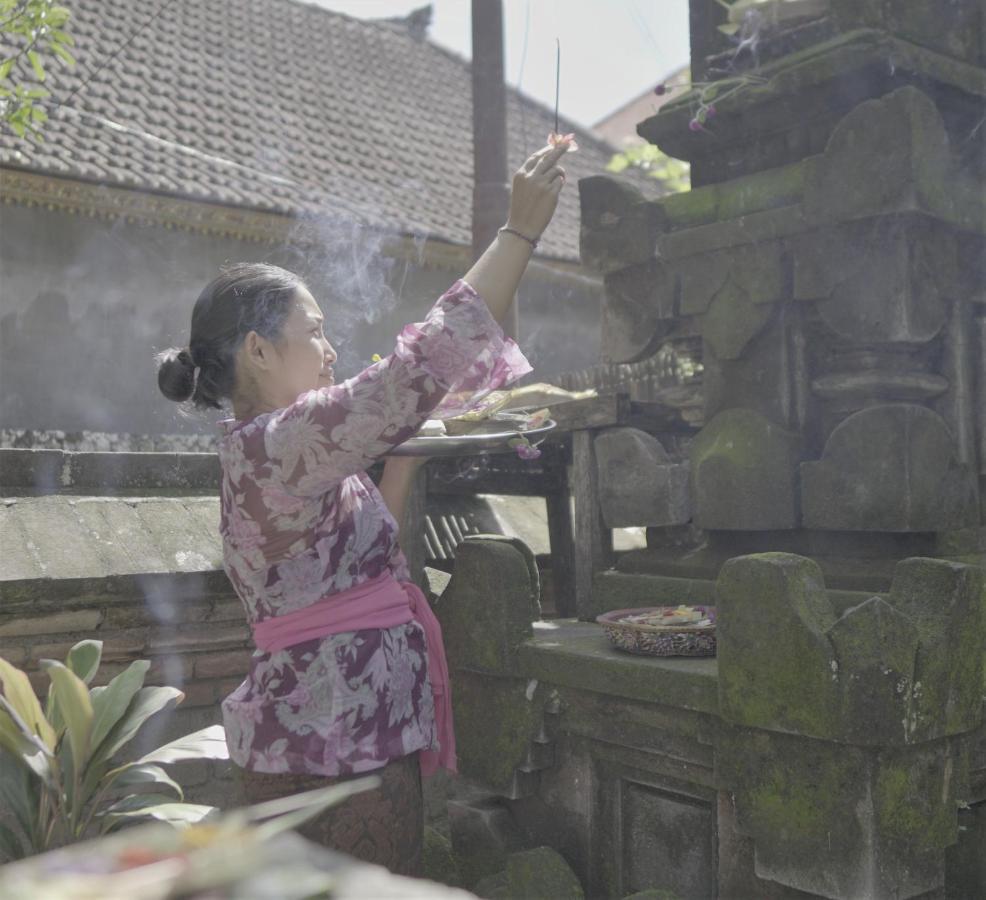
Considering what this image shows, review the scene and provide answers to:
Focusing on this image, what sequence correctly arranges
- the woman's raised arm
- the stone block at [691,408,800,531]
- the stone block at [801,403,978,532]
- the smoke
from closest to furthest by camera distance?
the woman's raised arm, the stone block at [801,403,978,532], the stone block at [691,408,800,531], the smoke

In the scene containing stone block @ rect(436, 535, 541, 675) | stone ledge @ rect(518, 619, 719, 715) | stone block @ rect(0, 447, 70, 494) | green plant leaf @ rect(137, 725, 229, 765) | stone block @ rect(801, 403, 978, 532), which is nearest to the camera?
green plant leaf @ rect(137, 725, 229, 765)

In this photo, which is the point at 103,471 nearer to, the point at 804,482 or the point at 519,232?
the point at 519,232

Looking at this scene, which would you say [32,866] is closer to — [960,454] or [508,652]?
[508,652]

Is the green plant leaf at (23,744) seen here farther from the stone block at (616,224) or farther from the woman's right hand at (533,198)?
the stone block at (616,224)

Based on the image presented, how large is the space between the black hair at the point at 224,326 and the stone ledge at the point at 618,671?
1.29 meters

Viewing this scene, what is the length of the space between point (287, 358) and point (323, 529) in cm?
41

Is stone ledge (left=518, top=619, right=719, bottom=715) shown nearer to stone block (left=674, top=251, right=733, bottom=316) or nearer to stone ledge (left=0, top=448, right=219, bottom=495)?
stone block (left=674, top=251, right=733, bottom=316)

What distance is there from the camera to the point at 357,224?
13195mm

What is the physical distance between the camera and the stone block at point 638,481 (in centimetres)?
385

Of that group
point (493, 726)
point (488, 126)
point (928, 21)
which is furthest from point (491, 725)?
point (488, 126)

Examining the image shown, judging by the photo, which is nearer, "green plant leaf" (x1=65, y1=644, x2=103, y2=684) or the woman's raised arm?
the woman's raised arm

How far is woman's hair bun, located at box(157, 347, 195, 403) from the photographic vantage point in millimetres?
2629

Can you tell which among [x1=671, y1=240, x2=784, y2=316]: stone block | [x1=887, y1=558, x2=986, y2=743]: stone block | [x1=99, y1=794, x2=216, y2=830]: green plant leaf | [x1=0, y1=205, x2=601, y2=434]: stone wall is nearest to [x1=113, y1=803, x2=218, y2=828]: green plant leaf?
[x1=99, y1=794, x2=216, y2=830]: green plant leaf

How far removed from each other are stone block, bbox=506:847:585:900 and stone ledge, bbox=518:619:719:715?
50cm
